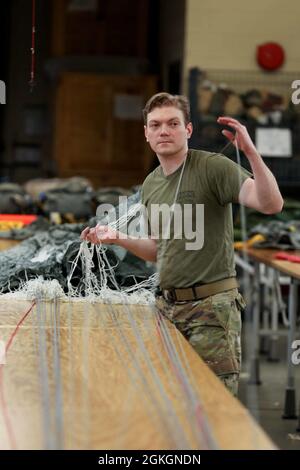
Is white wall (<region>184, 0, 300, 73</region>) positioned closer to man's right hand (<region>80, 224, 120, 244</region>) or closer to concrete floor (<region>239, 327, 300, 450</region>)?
concrete floor (<region>239, 327, 300, 450</region>)

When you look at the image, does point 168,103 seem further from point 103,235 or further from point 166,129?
point 103,235

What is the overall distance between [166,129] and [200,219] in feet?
1.05

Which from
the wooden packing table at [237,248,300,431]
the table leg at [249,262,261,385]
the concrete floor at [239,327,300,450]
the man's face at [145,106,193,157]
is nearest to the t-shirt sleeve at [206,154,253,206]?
the man's face at [145,106,193,157]

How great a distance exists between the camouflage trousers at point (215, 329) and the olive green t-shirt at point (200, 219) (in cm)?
8

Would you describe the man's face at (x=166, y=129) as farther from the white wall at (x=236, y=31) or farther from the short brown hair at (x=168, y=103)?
the white wall at (x=236, y=31)

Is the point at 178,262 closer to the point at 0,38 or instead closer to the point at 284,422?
the point at 284,422

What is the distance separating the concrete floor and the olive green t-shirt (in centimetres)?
195

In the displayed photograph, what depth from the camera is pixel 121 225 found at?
3400 millimetres

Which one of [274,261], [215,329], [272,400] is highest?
[215,329]

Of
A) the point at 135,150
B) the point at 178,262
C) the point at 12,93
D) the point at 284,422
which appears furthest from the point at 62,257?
the point at 12,93

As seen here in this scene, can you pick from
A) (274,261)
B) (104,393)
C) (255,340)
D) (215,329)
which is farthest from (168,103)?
(255,340)

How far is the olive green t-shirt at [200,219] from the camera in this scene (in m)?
2.98

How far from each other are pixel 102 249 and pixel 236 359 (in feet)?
2.86

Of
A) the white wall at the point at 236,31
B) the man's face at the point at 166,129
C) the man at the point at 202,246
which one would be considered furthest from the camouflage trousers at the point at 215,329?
the white wall at the point at 236,31
